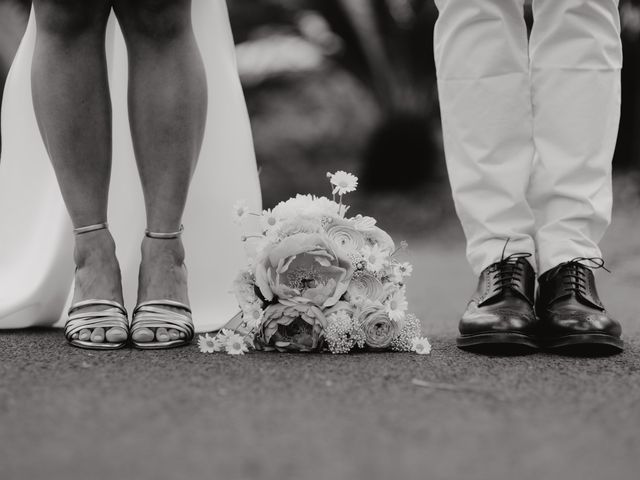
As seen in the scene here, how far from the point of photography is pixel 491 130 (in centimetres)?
176

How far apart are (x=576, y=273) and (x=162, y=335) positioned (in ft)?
2.74

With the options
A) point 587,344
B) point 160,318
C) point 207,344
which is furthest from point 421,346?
point 160,318

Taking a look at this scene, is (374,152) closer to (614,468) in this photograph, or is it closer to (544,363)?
(544,363)

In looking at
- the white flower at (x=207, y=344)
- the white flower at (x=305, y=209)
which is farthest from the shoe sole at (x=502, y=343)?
the white flower at (x=207, y=344)

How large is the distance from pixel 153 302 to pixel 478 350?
0.66 metres

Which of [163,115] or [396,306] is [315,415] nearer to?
[396,306]

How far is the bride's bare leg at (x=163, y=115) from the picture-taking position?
1674 millimetres

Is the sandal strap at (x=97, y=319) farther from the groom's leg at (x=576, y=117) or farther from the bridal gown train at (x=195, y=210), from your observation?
the groom's leg at (x=576, y=117)

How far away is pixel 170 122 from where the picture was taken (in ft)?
5.55

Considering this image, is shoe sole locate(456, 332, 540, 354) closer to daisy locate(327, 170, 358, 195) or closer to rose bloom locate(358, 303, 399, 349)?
rose bloom locate(358, 303, 399, 349)

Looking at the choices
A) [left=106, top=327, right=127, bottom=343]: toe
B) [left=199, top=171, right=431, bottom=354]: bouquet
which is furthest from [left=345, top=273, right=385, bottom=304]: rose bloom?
[left=106, top=327, right=127, bottom=343]: toe

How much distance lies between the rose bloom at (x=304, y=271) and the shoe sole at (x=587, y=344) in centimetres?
43

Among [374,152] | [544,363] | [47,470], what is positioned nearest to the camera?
[47,470]

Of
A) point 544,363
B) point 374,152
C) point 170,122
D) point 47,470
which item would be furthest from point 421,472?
point 374,152
